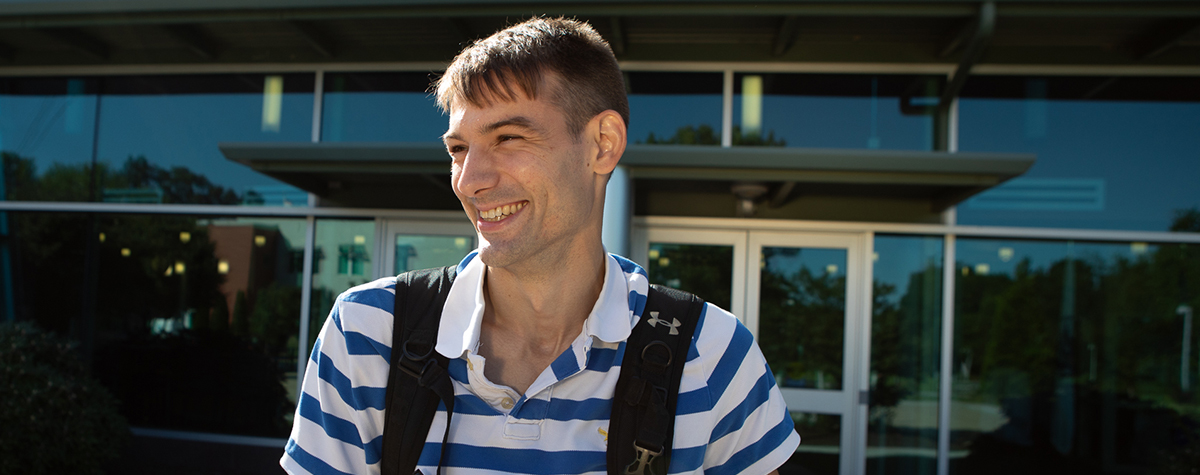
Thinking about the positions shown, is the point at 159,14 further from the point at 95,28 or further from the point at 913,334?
the point at 913,334

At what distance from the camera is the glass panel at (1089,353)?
4.97 metres

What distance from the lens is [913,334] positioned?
17.0 ft

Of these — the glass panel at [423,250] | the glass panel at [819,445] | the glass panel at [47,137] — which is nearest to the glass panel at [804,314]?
the glass panel at [819,445]

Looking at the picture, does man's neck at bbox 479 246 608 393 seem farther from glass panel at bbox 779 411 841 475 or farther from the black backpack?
glass panel at bbox 779 411 841 475

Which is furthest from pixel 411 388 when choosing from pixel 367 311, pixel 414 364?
pixel 367 311

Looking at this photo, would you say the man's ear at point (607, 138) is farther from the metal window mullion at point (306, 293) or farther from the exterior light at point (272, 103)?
the exterior light at point (272, 103)

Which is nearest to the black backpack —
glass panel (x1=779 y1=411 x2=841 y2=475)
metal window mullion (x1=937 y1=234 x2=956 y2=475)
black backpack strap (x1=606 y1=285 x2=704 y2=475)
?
black backpack strap (x1=606 y1=285 x2=704 y2=475)

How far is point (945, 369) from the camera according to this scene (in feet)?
16.9

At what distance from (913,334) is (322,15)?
16.6 feet

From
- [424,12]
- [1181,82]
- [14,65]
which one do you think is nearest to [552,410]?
[424,12]

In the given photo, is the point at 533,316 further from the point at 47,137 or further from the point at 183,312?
the point at 47,137

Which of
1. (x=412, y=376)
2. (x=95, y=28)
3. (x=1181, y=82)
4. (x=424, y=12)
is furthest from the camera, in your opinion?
(x=95, y=28)

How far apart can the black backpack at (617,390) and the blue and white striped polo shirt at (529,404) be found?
0.06 ft

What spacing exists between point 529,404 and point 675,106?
4.58 metres
